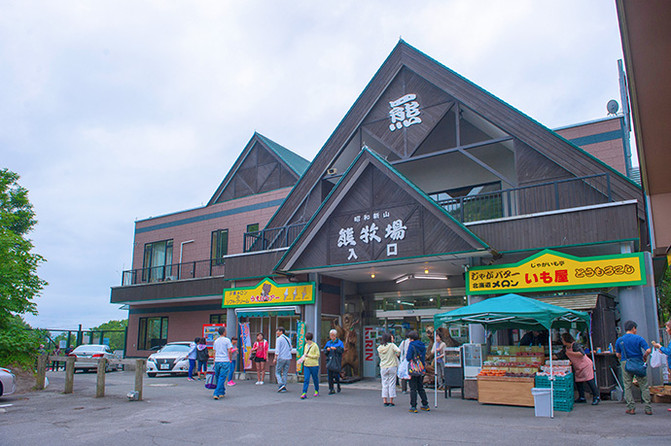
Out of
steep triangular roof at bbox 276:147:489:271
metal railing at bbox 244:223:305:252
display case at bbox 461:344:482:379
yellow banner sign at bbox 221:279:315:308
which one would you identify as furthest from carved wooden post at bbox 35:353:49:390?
display case at bbox 461:344:482:379

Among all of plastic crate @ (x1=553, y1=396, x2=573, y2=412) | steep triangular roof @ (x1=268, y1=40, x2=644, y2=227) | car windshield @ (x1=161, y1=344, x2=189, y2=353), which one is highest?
steep triangular roof @ (x1=268, y1=40, x2=644, y2=227)

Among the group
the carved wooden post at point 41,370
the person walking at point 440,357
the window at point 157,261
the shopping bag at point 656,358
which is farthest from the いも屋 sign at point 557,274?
the window at point 157,261

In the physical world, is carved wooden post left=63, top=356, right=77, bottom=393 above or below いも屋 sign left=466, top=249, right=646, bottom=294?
below

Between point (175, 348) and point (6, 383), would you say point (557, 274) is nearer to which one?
point (6, 383)

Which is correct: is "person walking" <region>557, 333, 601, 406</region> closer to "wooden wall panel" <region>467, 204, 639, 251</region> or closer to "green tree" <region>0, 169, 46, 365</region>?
"wooden wall panel" <region>467, 204, 639, 251</region>

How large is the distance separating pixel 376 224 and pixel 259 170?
41.1ft

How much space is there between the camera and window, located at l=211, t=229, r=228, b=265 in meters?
26.0

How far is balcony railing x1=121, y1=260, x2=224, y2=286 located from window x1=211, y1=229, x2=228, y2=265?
15 centimetres

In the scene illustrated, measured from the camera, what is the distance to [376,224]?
1552 centimetres

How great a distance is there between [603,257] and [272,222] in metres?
11.8

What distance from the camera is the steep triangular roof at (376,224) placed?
1423cm

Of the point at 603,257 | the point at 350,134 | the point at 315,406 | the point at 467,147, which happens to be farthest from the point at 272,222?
the point at 603,257

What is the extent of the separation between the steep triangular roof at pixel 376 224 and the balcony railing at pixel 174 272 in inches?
409

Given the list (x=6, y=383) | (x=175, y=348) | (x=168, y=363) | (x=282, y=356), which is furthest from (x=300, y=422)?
(x=175, y=348)
